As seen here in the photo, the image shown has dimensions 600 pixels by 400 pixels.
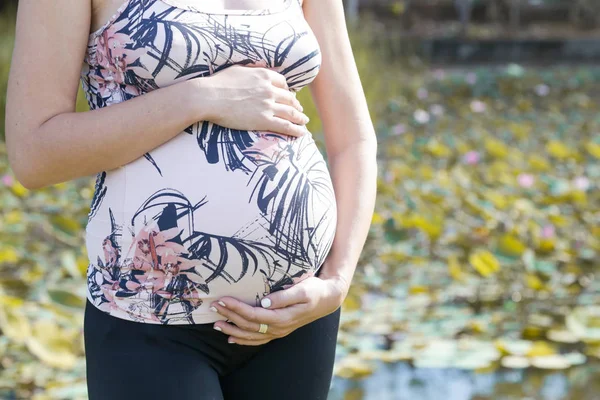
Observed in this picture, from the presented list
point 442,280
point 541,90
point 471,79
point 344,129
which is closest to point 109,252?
point 344,129

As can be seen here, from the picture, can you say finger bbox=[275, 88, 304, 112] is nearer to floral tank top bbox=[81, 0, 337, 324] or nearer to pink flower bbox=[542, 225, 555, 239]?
floral tank top bbox=[81, 0, 337, 324]

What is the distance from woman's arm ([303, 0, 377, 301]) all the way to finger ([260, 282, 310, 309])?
0.40 ft

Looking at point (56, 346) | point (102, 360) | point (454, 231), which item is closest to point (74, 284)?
point (56, 346)

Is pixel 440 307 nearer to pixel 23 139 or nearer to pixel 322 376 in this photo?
pixel 322 376

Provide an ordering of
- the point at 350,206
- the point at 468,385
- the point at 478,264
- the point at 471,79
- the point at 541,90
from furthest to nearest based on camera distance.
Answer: the point at 471,79 → the point at 541,90 → the point at 478,264 → the point at 468,385 → the point at 350,206

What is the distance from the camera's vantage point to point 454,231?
3750 mm

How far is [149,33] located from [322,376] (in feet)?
1.80

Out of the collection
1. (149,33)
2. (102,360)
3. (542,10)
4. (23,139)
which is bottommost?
(102,360)

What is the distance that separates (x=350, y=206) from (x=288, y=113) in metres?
0.19

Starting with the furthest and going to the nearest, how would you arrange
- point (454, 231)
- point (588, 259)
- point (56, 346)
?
1. point (454, 231)
2. point (588, 259)
3. point (56, 346)

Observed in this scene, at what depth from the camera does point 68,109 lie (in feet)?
3.65

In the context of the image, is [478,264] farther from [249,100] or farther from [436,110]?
[436,110]

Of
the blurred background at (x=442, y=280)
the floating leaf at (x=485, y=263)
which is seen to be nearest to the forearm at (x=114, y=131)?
the blurred background at (x=442, y=280)

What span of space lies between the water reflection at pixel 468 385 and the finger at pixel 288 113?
1374mm
